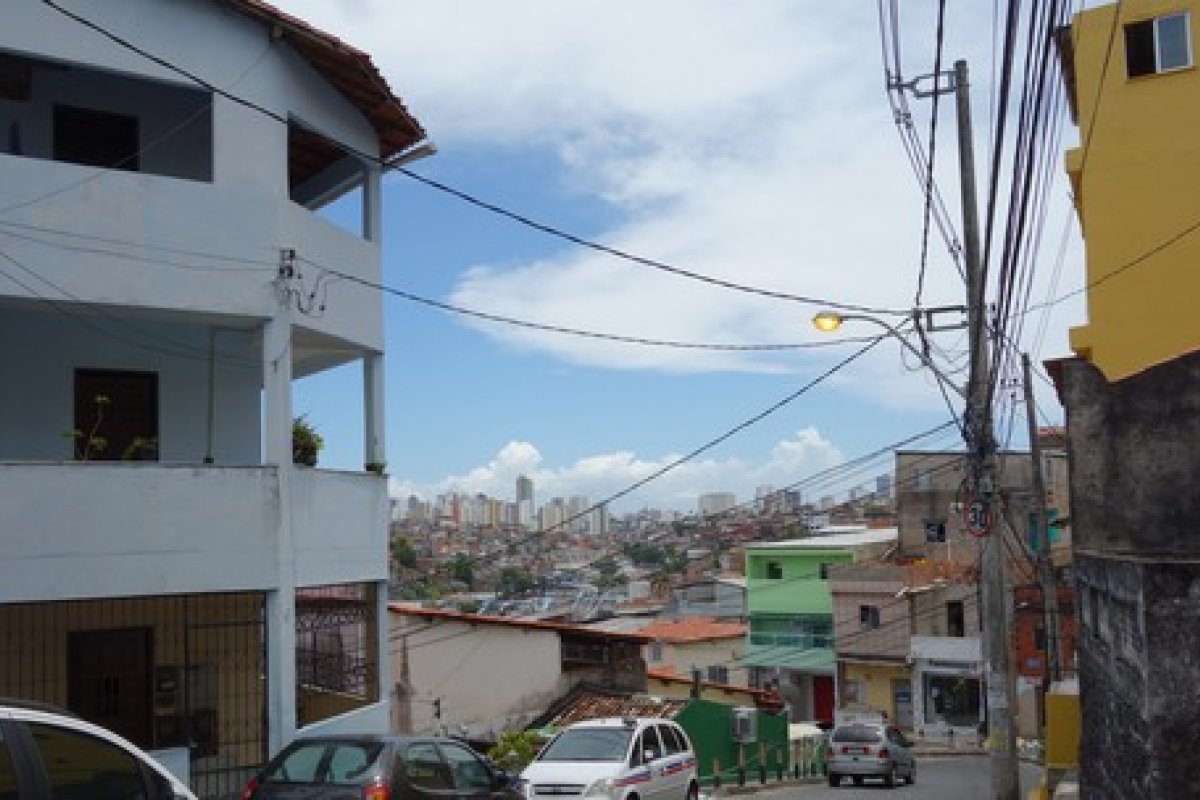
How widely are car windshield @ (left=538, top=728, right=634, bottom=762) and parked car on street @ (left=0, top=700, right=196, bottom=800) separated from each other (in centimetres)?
971

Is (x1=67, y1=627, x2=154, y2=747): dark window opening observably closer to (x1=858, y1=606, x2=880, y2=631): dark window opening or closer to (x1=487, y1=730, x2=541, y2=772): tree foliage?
(x1=487, y1=730, x2=541, y2=772): tree foliage

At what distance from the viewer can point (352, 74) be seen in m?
17.0

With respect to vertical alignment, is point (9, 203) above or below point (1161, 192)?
below

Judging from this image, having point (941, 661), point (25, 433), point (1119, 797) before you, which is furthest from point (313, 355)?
point (941, 661)

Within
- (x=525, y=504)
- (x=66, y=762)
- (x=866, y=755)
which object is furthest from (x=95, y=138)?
(x=525, y=504)

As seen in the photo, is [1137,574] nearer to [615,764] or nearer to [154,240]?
[615,764]

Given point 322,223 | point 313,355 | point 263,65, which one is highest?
point 263,65

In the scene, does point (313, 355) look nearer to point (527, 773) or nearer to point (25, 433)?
point (25, 433)

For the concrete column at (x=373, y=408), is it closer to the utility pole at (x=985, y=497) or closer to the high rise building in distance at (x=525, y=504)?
the utility pole at (x=985, y=497)

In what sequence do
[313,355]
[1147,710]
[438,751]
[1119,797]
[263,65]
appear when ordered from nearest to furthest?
[1147,710]
[1119,797]
[438,751]
[263,65]
[313,355]

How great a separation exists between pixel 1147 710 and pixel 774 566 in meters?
45.9

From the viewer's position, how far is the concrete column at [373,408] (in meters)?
18.0

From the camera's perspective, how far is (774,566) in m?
54.5

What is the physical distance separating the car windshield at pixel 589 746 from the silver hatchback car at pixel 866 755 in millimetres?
13433
